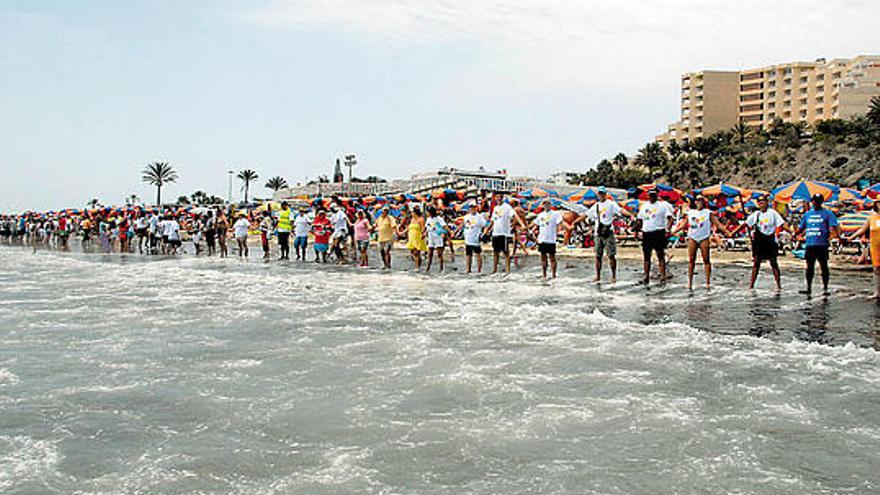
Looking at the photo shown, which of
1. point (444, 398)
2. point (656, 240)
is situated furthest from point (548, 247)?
point (444, 398)

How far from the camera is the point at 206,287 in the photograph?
42.8ft

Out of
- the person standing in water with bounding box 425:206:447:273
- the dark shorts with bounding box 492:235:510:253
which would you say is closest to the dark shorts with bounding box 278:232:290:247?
the person standing in water with bounding box 425:206:447:273

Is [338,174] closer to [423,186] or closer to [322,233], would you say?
[423,186]

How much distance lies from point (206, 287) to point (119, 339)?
5.48m

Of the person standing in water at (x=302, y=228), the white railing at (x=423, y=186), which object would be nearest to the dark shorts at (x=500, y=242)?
the person standing in water at (x=302, y=228)

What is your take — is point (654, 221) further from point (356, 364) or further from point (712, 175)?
A: point (712, 175)

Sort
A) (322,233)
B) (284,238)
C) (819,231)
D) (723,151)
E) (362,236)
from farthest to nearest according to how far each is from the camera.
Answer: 1. (723,151)
2. (284,238)
3. (322,233)
4. (362,236)
5. (819,231)

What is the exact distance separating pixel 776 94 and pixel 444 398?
122096 mm

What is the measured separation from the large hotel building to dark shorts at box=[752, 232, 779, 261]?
10131cm

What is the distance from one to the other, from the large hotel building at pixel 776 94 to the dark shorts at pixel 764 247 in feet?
332

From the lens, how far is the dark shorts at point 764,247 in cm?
1138

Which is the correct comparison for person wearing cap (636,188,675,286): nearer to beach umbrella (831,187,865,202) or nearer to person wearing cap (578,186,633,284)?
person wearing cap (578,186,633,284)

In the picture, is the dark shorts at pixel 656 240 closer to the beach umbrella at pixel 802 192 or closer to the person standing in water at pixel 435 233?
the person standing in water at pixel 435 233

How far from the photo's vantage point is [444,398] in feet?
16.9
